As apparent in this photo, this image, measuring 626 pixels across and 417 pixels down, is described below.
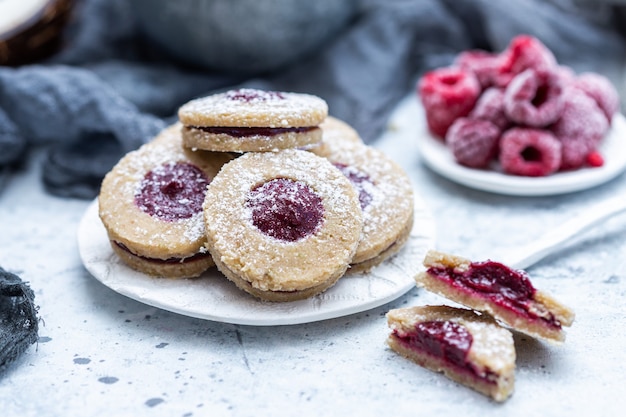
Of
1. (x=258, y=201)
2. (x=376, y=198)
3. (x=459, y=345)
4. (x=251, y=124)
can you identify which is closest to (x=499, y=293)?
(x=459, y=345)

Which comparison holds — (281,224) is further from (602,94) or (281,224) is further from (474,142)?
(602,94)

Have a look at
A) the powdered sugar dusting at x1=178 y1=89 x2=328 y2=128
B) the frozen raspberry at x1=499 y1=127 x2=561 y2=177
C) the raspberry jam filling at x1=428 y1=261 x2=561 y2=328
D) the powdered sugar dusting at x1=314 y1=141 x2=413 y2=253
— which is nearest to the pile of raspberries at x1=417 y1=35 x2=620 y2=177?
the frozen raspberry at x1=499 y1=127 x2=561 y2=177

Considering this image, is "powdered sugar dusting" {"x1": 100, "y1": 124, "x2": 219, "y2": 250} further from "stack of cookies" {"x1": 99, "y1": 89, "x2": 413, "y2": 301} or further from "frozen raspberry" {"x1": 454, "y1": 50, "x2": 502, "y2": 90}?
"frozen raspberry" {"x1": 454, "y1": 50, "x2": 502, "y2": 90}

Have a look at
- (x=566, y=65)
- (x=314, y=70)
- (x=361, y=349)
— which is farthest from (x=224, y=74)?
(x=361, y=349)

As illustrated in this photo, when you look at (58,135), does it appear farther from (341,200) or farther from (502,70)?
(502,70)

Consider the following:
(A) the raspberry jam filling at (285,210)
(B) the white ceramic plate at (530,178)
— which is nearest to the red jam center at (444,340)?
(A) the raspberry jam filling at (285,210)

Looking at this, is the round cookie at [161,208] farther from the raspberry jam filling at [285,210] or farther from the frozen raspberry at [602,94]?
the frozen raspberry at [602,94]
